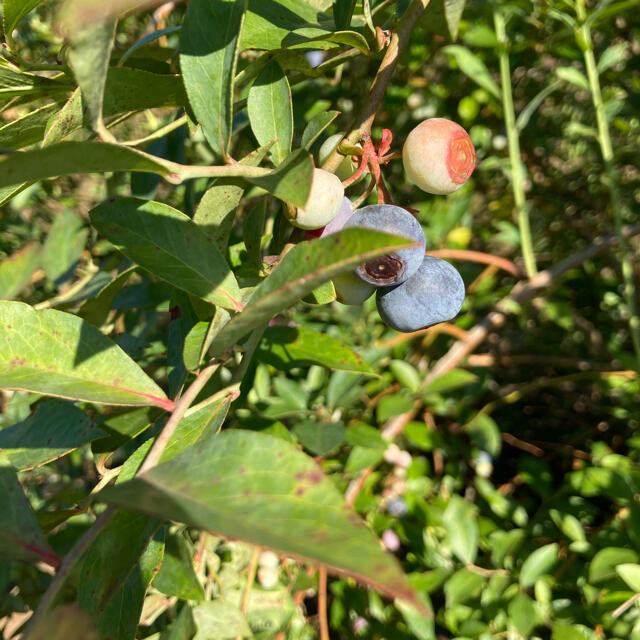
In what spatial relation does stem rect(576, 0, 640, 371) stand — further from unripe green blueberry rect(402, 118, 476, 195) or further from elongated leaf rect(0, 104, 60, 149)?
elongated leaf rect(0, 104, 60, 149)

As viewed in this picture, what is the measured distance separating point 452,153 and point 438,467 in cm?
115

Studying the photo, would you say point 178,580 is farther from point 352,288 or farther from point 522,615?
point 522,615

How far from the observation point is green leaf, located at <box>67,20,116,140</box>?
1.12 feet

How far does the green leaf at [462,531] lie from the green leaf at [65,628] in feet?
3.42

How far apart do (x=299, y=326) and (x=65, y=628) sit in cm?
70

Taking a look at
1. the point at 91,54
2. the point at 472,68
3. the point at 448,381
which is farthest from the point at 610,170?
the point at 91,54

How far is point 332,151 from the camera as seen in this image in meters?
0.57

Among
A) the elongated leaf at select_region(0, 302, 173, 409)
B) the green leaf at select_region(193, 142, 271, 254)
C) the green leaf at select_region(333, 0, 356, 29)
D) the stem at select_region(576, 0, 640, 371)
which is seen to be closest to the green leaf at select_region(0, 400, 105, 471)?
the elongated leaf at select_region(0, 302, 173, 409)

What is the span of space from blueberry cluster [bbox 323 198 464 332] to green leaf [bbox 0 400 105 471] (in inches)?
11.1

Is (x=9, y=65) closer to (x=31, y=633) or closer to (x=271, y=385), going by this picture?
(x=31, y=633)

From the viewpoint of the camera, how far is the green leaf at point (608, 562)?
1.03m

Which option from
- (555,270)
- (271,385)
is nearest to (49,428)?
(271,385)

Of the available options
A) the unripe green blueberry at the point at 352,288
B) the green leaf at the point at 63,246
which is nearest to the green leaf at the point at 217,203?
the unripe green blueberry at the point at 352,288

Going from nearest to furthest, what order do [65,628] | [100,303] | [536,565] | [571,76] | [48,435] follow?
[65,628], [48,435], [100,303], [536,565], [571,76]
